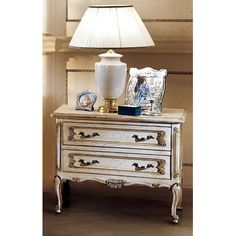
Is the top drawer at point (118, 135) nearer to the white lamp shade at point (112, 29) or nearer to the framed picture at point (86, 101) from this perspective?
the framed picture at point (86, 101)

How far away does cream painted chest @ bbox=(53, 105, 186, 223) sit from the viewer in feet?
7.48

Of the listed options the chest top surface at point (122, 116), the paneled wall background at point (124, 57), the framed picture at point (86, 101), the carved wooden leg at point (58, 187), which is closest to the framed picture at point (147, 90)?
the chest top surface at point (122, 116)

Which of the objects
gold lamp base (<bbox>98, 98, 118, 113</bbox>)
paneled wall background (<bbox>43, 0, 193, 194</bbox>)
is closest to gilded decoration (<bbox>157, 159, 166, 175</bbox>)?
gold lamp base (<bbox>98, 98, 118, 113</bbox>)

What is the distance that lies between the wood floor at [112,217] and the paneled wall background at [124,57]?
8.8 inches

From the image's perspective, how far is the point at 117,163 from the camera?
2354 mm

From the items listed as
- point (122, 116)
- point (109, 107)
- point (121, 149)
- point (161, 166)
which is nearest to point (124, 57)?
point (109, 107)

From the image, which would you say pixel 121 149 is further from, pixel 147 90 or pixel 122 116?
pixel 147 90

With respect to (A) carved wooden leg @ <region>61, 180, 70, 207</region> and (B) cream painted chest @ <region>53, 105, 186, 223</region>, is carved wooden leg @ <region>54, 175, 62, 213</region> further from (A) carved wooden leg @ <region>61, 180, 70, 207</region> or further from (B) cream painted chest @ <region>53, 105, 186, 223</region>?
(A) carved wooden leg @ <region>61, 180, 70, 207</region>

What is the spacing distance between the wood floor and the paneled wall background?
0.74 ft

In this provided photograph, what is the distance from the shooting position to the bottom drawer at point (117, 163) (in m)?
2.30

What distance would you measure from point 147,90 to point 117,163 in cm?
39
